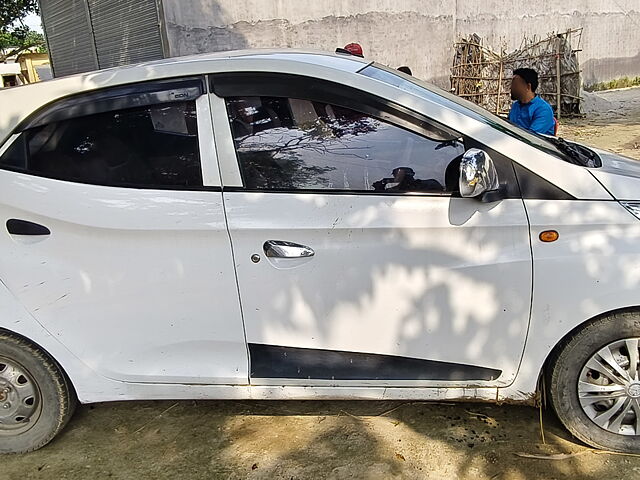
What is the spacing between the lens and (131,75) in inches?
98.1

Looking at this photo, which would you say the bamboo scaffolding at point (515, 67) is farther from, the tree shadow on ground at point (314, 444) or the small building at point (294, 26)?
the tree shadow on ground at point (314, 444)

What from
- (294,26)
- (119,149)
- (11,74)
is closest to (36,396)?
(119,149)

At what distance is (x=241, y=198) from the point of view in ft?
7.79

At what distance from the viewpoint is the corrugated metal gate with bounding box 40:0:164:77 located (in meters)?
12.0

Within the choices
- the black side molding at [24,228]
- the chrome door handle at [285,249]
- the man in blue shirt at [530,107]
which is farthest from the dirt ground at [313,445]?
the man in blue shirt at [530,107]

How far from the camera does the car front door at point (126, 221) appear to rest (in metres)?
2.41

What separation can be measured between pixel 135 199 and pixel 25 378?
1.10m

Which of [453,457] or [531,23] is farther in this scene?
[531,23]

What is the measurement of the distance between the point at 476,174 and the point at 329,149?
65cm

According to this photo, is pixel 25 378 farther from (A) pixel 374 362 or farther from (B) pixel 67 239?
(A) pixel 374 362

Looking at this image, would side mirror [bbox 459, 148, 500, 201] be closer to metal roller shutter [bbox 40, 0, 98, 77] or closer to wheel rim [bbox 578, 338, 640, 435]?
wheel rim [bbox 578, 338, 640, 435]

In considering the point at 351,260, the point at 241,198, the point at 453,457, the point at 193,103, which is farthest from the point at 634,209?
the point at 193,103

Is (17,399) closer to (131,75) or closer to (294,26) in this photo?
(131,75)

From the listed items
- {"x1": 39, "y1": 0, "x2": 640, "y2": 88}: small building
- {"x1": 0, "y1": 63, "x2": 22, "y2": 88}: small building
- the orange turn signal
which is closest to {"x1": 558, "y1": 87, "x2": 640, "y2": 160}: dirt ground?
{"x1": 39, "y1": 0, "x2": 640, "y2": 88}: small building
